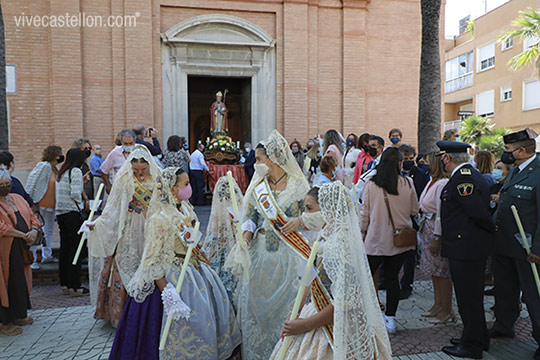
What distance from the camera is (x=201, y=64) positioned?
13750 millimetres

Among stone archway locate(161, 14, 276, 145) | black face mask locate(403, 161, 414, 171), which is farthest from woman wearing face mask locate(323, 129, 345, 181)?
stone archway locate(161, 14, 276, 145)

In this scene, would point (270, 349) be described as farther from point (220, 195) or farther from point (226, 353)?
point (220, 195)

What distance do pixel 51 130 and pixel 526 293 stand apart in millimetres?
12853

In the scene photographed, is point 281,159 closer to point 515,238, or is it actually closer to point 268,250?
point 268,250

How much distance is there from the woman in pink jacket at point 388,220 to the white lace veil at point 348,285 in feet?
6.72

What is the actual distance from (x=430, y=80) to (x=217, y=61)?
7.28m

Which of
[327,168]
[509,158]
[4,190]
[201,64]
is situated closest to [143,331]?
[4,190]

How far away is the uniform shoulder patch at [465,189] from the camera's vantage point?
157 inches

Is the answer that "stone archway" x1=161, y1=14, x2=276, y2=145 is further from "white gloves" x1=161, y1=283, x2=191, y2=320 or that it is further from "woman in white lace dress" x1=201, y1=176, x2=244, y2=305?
"white gloves" x1=161, y1=283, x2=191, y2=320

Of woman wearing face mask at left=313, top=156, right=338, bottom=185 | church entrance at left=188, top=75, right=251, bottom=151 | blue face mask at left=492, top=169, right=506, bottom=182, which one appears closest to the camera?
woman wearing face mask at left=313, top=156, right=338, bottom=185

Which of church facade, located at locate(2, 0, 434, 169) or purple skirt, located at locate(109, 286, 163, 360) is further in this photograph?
church facade, located at locate(2, 0, 434, 169)

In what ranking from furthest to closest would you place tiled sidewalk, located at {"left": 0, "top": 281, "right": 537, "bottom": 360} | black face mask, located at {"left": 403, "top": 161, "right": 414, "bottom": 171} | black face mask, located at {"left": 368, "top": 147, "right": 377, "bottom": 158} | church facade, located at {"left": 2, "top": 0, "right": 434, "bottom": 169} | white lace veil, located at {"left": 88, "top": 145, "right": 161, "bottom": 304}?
church facade, located at {"left": 2, "top": 0, "right": 434, "bottom": 169} → black face mask, located at {"left": 403, "top": 161, "right": 414, "bottom": 171} → black face mask, located at {"left": 368, "top": 147, "right": 377, "bottom": 158} → white lace veil, located at {"left": 88, "top": 145, "right": 161, "bottom": 304} → tiled sidewalk, located at {"left": 0, "top": 281, "right": 537, "bottom": 360}

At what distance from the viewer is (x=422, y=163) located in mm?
7145

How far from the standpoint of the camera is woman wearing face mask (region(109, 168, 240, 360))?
334 centimetres
